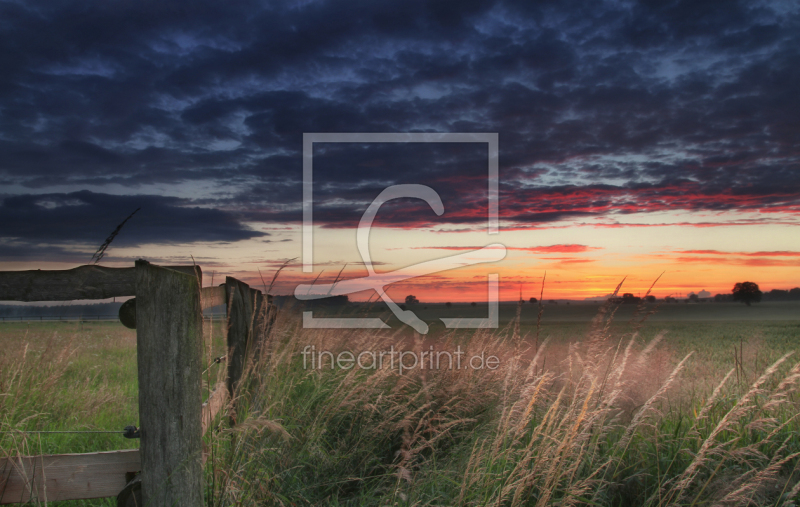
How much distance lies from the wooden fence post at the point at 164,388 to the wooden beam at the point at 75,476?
282 mm

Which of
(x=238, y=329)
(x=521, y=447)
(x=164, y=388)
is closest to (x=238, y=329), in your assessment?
(x=238, y=329)

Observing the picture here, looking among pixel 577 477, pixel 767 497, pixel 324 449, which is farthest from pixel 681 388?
pixel 324 449

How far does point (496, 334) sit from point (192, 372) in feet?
13.9

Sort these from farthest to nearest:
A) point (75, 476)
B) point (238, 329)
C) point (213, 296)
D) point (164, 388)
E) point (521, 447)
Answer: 1. point (238, 329)
2. point (213, 296)
3. point (521, 447)
4. point (75, 476)
5. point (164, 388)

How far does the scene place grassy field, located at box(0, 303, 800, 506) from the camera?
2.62m

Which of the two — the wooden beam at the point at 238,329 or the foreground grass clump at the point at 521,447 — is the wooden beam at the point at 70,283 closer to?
the foreground grass clump at the point at 521,447

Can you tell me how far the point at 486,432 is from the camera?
4.03m

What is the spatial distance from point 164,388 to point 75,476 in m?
0.82

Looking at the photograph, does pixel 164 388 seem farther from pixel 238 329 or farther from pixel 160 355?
pixel 238 329

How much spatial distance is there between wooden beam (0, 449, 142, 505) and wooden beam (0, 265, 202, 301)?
0.89 m

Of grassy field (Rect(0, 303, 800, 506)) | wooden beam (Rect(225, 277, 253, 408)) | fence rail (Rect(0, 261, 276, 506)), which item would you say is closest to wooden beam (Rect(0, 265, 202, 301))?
fence rail (Rect(0, 261, 276, 506))

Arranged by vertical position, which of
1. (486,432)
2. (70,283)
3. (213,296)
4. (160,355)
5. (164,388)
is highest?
(70,283)

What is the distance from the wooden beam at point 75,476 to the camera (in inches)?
99.0

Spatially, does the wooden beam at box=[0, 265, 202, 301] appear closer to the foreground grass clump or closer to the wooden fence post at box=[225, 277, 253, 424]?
the foreground grass clump
